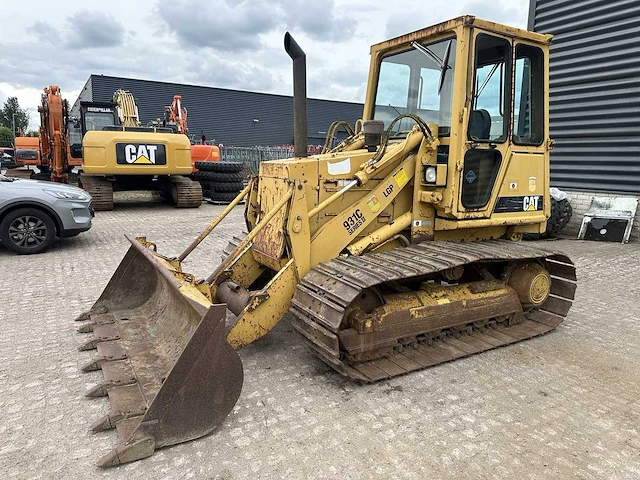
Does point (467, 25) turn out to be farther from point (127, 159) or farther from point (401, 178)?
point (127, 159)

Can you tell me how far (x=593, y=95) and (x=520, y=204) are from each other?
21.9ft

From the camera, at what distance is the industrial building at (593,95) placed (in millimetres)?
9359

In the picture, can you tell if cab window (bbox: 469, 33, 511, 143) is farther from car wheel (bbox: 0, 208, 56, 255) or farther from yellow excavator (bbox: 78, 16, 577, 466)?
car wheel (bbox: 0, 208, 56, 255)

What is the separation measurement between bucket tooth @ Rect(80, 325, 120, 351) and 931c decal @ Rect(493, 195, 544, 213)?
3608 mm

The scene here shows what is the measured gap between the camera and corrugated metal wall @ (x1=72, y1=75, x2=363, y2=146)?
34406 millimetres

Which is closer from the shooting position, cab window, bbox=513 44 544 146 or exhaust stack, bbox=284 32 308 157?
exhaust stack, bbox=284 32 308 157

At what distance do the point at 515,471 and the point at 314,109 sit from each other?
148 ft

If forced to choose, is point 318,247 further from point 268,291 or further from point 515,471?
point 515,471

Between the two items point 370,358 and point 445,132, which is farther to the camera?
point 445,132

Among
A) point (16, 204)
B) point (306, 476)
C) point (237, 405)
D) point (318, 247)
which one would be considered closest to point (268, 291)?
point (318, 247)

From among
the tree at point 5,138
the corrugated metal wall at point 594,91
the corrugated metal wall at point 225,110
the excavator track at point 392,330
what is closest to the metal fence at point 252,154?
the corrugated metal wall at point 594,91

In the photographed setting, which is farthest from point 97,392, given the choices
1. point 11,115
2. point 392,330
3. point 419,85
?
point 11,115

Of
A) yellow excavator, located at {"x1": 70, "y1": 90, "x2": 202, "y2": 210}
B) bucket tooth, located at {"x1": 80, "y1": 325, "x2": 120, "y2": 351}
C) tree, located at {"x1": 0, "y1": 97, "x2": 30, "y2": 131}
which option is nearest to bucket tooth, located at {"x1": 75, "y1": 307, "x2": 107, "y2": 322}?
bucket tooth, located at {"x1": 80, "y1": 325, "x2": 120, "y2": 351}

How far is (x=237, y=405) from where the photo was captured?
3.32 m
